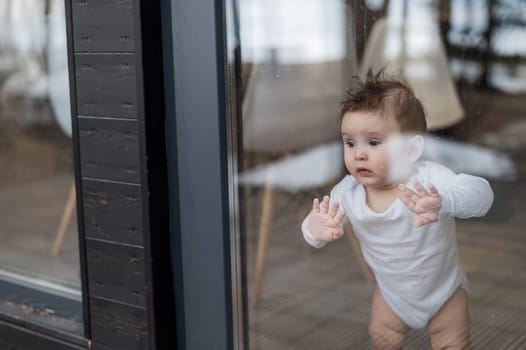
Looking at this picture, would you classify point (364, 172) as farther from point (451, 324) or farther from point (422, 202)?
point (451, 324)

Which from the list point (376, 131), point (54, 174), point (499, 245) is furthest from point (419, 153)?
point (54, 174)

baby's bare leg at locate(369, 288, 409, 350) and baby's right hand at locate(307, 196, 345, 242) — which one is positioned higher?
baby's right hand at locate(307, 196, 345, 242)

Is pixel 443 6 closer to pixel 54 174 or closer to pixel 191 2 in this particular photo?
pixel 191 2

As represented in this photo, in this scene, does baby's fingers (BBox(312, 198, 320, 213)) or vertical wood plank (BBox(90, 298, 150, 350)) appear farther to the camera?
vertical wood plank (BBox(90, 298, 150, 350))

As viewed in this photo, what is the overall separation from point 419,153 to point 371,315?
0.31 metres

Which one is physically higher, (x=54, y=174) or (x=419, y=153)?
(x=419, y=153)

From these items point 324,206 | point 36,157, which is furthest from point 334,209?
point 36,157

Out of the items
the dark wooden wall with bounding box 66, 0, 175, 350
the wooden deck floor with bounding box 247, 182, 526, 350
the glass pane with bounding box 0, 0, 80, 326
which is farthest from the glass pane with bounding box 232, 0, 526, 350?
the glass pane with bounding box 0, 0, 80, 326

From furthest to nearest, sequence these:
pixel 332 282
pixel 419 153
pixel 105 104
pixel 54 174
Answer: pixel 54 174
pixel 332 282
pixel 105 104
pixel 419 153

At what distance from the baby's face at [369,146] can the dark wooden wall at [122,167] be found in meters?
0.44

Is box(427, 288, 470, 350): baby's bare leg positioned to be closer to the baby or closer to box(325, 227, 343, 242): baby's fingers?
the baby

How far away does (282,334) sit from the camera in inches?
58.5

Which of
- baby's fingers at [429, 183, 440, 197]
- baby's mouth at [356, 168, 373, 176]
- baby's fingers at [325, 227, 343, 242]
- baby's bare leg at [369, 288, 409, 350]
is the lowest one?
baby's bare leg at [369, 288, 409, 350]

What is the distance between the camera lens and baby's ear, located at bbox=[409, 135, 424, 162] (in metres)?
1.13
